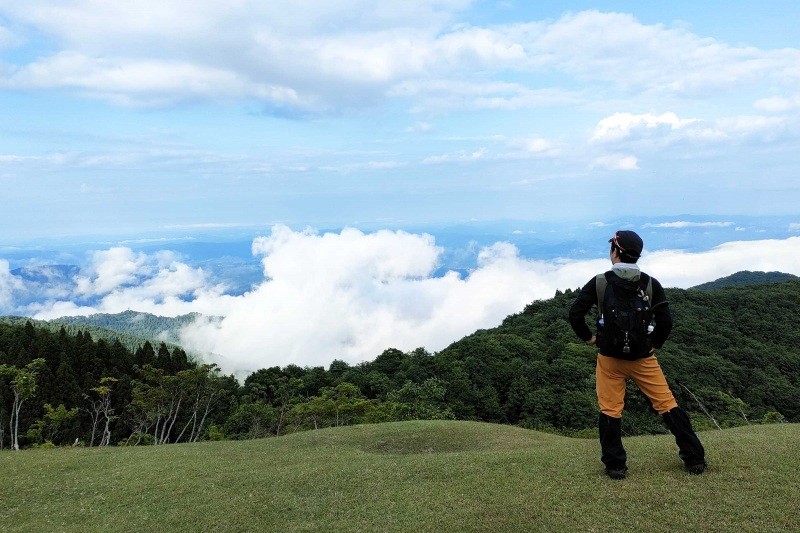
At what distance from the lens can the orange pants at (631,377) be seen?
23.6 ft

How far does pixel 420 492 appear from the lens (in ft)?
27.6

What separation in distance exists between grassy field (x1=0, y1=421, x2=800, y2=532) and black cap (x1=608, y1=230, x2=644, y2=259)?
3523 millimetres

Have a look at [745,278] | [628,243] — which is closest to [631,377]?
[628,243]

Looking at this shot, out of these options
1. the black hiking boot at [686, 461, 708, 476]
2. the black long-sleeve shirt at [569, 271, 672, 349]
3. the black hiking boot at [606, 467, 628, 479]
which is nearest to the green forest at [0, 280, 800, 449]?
the black hiking boot at [686, 461, 708, 476]

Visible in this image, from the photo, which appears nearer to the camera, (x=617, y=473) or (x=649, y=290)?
(x=649, y=290)

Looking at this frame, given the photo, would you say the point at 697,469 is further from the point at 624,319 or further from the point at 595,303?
the point at 595,303

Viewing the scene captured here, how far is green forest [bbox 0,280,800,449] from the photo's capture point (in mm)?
39062

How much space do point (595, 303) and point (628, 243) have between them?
1.05m

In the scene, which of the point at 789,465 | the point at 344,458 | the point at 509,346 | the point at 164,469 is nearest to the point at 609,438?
the point at 789,465

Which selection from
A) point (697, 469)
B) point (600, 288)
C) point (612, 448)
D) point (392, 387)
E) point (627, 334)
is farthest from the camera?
point (392, 387)

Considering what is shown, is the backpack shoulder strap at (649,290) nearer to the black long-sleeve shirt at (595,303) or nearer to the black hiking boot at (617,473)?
the black long-sleeve shirt at (595,303)

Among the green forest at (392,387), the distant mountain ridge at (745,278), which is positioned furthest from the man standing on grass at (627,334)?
the distant mountain ridge at (745,278)

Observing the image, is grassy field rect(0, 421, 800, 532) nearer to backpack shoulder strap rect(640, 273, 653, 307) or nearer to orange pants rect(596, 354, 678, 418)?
orange pants rect(596, 354, 678, 418)

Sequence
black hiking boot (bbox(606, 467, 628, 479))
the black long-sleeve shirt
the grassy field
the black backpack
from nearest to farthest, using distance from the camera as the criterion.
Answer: the grassy field
the black backpack
the black long-sleeve shirt
black hiking boot (bbox(606, 467, 628, 479))
